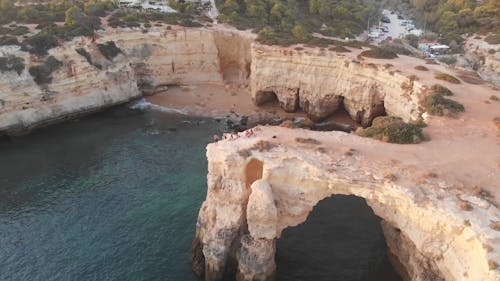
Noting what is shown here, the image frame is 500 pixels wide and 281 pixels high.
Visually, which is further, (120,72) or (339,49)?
(120,72)

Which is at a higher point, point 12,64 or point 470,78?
point 470,78

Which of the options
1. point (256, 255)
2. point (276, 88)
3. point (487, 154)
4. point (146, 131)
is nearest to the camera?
point (256, 255)

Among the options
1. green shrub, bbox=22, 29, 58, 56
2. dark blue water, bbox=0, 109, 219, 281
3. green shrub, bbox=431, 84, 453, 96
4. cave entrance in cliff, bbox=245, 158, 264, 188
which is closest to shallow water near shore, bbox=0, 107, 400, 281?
dark blue water, bbox=0, 109, 219, 281

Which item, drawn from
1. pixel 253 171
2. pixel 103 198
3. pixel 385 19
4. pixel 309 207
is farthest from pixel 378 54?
pixel 385 19

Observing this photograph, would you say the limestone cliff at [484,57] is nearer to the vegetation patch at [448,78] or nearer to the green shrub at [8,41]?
the vegetation patch at [448,78]

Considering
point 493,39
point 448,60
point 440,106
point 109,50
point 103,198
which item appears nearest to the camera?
point 440,106

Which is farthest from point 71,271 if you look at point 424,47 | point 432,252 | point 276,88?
point 424,47

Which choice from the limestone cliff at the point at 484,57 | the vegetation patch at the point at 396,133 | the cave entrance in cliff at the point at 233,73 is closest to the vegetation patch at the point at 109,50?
the cave entrance in cliff at the point at 233,73

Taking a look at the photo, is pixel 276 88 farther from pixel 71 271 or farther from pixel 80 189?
pixel 71 271

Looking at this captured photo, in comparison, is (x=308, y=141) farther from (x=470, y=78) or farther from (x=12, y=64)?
(x=12, y=64)
